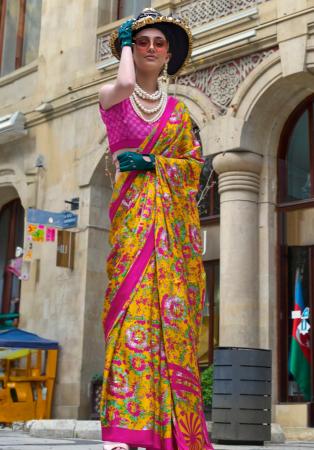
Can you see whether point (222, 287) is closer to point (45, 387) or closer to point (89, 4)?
point (45, 387)

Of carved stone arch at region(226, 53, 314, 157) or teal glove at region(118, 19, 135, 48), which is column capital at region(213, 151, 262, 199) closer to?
carved stone arch at region(226, 53, 314, 157)

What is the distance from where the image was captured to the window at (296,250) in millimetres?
11109

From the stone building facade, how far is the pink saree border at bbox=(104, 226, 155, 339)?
296 inches

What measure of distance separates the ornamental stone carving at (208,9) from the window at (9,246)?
6.24m

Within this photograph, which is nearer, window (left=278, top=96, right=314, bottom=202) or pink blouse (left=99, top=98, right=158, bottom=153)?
pink blouse (left=99, top=98, right=158, bottom=153)

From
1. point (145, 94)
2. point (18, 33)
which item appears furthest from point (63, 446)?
point (18, 33)

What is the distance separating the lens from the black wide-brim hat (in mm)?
4004

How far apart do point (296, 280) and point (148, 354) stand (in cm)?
816

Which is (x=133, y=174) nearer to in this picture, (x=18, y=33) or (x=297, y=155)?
(x=297, y=155)

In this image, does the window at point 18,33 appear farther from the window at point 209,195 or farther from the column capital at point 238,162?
the column capital at point 238,162

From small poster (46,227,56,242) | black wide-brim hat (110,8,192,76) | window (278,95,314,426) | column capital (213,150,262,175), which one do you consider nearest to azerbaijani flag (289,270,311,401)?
window (278,95,314,426)

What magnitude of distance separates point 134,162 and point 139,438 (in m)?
1.26

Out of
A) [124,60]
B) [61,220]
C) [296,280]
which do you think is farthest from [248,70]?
[124,60]

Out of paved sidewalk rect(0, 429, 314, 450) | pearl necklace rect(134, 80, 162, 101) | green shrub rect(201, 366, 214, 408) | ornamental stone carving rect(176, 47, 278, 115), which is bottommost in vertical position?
paved sidewalk rect(0, 429, 314, 450)
